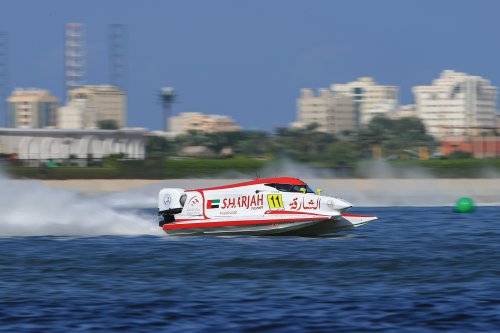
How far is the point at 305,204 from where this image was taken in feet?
81.1

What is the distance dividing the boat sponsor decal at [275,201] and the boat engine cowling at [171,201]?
244 centimetres

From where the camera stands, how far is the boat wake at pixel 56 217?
27281mm

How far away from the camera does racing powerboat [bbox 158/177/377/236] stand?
2466 cm

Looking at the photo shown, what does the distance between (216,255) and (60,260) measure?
11.9 ft

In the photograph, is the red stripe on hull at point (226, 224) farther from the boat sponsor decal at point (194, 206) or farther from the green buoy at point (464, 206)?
the green buoy at point (464, 206)

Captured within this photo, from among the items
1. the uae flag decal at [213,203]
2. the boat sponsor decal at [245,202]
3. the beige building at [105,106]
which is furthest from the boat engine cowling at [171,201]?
the beige building at [105,106]

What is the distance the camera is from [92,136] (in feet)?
242

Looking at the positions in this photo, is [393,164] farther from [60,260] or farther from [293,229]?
[60,260]

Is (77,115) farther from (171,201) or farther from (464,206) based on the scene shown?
(171,201)

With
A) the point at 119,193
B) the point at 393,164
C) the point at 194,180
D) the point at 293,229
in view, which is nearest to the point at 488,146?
the point at 393,164

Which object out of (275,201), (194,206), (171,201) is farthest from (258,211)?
(171,201)

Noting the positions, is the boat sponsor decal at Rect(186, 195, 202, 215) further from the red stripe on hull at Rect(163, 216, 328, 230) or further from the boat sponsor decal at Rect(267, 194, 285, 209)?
the boat sponsor decal at Rect(267, 194, 285, 209)

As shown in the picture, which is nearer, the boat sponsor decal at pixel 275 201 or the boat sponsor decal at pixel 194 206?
the boat sponsor decal at pixel 275 201

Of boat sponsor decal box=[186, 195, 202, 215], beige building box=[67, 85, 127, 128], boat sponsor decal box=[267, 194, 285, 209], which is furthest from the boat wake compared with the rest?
beige building box=[67, 85, 127, 128]
